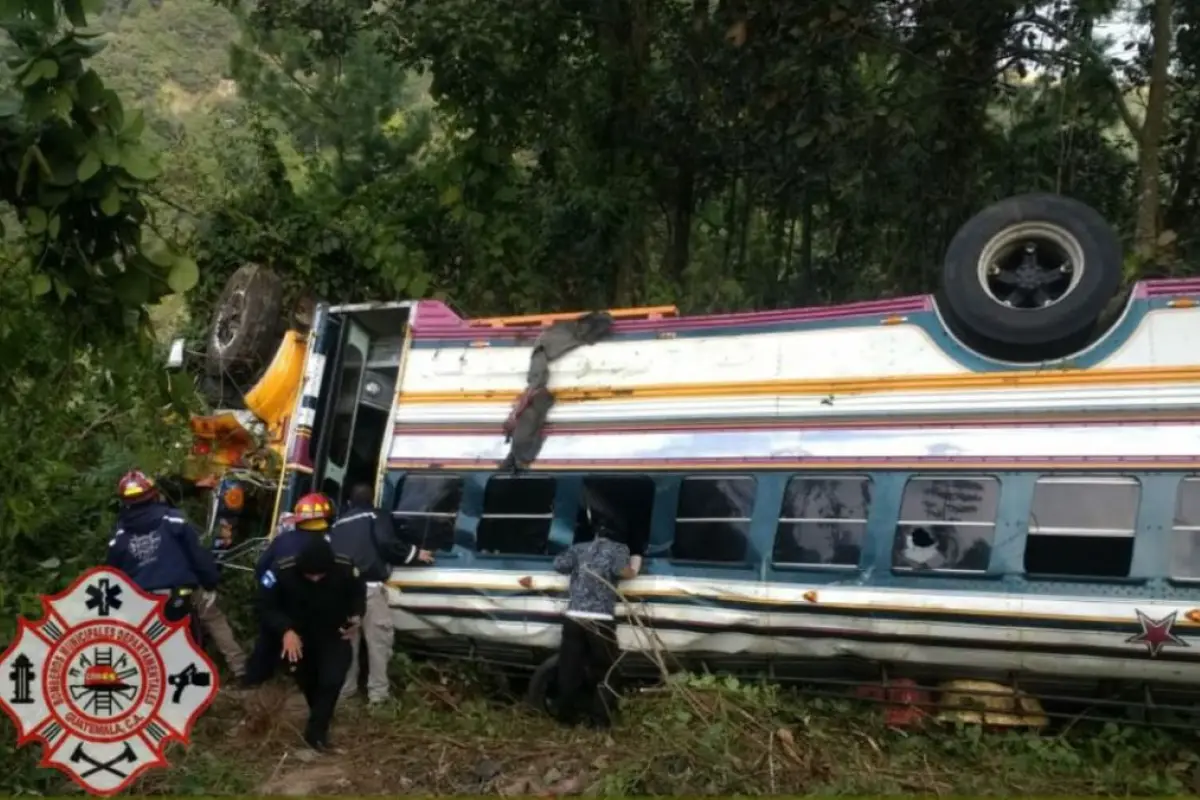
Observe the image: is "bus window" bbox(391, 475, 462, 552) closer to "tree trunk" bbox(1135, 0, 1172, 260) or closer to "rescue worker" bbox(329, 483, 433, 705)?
"rescue worker" bbox(329, 483, 433, 705)

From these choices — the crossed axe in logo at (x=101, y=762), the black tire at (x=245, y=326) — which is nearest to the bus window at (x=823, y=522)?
the crossed axe in logo at (x=101, y=762)

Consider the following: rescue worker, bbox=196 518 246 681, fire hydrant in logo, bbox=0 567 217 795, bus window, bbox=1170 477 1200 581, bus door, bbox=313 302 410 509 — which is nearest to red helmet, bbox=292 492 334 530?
rescue worker, bbox=196 518 246 681

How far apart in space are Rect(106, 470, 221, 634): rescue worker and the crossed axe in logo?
172 inches

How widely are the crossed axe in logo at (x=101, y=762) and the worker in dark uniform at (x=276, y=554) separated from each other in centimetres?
357

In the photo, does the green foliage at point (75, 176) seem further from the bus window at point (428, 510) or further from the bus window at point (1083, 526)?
the bus window at point (428, 510)

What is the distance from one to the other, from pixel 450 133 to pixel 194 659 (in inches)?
444

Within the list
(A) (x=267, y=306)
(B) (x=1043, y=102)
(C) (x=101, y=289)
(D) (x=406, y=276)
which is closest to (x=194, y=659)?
(C) (x=101, y=289)

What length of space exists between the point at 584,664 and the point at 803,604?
149cm

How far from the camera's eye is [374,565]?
8.55 meters

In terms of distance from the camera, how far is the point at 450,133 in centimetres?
1454

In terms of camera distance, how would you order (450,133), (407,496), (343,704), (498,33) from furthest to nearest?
(450,133) < (498,33) < (407,496) < (343,704)

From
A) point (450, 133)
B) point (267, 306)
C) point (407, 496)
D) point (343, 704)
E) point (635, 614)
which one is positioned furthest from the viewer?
point (450, 133)

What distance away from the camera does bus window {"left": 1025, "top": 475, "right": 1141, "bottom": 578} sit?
622 cm

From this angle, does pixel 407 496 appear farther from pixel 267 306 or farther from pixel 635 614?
pixel 267 306
